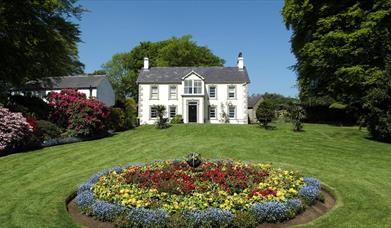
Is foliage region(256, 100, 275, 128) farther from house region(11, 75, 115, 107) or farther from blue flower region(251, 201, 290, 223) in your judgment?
house region(11, 75, 115, 107)

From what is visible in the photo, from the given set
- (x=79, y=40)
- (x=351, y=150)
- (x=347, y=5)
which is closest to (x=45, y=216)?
(x=351, y=150)

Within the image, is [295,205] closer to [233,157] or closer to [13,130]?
[233,157]

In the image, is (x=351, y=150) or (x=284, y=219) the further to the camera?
(x=351, y=150)

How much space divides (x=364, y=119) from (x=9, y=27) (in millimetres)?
27984

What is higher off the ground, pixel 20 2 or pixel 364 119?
pixel 20 2

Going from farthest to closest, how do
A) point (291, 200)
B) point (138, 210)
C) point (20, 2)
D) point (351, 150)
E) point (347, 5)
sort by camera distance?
point (347, 5)
point (20, 2)
point (351, 150)
point (291, 200)
point (138, 210)

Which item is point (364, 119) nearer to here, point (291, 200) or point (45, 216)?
point (291, 200)

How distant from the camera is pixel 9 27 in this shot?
30203 mm

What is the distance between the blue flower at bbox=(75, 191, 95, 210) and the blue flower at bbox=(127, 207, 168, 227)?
1875 millimetres

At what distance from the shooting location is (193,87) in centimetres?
5088

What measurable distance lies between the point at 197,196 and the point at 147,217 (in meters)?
1.80

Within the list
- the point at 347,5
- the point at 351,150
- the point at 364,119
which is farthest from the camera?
the point at 347,5

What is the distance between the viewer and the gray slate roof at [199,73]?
52.5 metres

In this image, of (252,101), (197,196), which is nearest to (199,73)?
(252,101)
